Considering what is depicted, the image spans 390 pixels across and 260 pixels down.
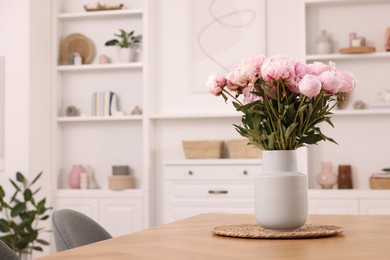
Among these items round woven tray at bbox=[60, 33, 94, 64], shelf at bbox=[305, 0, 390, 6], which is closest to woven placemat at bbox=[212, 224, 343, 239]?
shelf at bbox=[305, 0, 390, 6]

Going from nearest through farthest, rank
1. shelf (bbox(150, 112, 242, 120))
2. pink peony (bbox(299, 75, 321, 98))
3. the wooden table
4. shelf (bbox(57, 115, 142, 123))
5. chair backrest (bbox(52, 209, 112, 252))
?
the wooden table < pink peony (bbox(299, 75, 321, 98)) < chair backrest (bbox(52, 209, 112, 252)) < shelf (bbox(150, 112, 242, 120)) < shelf (bbox(57, 115, 142, 123))

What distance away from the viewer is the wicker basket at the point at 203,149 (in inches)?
220

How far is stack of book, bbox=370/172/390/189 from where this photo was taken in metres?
5.20

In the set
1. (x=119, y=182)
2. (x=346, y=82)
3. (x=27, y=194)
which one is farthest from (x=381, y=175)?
(x=346, y=82)

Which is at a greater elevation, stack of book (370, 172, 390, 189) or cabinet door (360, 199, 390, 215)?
stack of book (370, 172, 390, 189)

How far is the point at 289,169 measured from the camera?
2.12 meters

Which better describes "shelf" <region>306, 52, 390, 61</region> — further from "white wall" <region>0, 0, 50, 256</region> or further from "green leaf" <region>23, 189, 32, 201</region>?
"green leaf" <region>23, 189, 32, 201</region>

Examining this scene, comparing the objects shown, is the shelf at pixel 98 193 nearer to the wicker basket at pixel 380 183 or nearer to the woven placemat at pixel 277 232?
the wicker basket at pixel 380 183

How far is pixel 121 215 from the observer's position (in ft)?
19.0

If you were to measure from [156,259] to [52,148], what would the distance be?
4652 millimetres

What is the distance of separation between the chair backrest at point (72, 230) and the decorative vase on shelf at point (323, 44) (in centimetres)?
336

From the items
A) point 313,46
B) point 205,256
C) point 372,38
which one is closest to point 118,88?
point 313,46

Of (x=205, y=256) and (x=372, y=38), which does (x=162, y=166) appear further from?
(x=205, y=256)

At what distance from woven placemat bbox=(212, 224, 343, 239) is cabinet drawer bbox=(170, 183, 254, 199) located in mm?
3188
